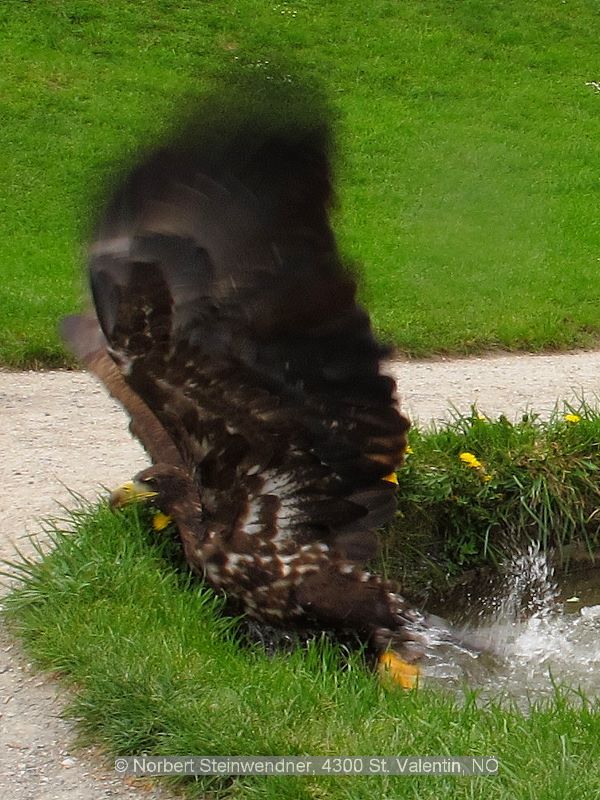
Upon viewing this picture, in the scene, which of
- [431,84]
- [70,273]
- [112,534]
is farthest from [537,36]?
[112,534]

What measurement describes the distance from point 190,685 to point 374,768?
0.64 metres

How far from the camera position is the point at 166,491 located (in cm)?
446

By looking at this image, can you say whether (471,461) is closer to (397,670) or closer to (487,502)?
(487,502)

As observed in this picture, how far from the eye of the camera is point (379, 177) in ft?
40.1

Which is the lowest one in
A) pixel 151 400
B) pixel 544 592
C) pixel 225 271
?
pixel 544 592

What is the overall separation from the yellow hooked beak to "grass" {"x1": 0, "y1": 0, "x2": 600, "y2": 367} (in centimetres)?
260

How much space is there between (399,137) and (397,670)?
9.81 meters

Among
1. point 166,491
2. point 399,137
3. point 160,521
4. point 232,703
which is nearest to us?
point 232,703

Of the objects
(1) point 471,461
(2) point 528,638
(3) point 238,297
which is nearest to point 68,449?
(1) point 471,461

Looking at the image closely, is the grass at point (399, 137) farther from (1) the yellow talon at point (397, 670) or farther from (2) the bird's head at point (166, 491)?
(1) the yellow talon at point (397, 670)

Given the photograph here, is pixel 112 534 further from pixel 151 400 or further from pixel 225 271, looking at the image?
pixel 225 271

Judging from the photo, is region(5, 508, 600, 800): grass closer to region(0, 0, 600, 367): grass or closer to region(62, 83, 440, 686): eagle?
region(62, 83, 440, 686): eagle

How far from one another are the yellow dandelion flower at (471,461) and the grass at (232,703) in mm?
1307

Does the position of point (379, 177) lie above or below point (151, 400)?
above
